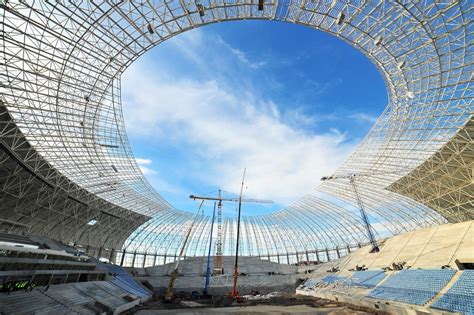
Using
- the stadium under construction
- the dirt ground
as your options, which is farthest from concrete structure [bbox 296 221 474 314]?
the dirt ground

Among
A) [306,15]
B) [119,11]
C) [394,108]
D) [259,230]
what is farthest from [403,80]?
[259,230]

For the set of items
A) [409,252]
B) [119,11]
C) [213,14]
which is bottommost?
[409,252]

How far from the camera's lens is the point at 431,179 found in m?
42.4

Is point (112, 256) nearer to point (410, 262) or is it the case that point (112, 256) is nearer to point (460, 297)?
point (410, 262)

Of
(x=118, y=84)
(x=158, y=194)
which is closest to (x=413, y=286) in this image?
(x=118, y=84)

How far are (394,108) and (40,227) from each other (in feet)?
196

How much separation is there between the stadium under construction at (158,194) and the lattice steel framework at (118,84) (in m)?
0.15

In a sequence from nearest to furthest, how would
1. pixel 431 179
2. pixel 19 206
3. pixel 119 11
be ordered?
pixel 119 11 < pixel 19 206 < pixel 431 179

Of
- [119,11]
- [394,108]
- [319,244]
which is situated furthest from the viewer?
[319,244]

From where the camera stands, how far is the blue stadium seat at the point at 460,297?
22130mm

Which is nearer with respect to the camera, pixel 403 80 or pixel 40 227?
pixel 403 80

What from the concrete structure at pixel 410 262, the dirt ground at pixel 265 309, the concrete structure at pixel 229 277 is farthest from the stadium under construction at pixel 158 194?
the concrete structure at pixel 229 277

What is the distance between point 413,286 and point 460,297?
6965mm

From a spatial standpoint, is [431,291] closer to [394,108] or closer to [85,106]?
[394,108]
